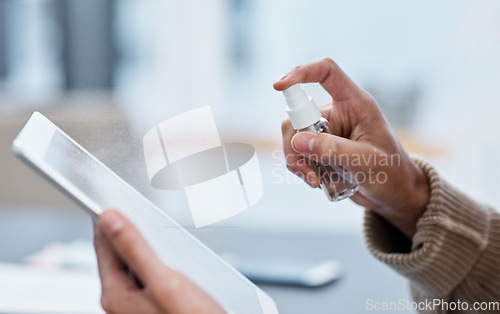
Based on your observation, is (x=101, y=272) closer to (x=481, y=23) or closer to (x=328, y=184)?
(x=328, y=184)

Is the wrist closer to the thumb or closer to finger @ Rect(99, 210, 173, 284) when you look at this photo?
the thumb

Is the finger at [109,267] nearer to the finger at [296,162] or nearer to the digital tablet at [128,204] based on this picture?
the digital tablet at [128,204]

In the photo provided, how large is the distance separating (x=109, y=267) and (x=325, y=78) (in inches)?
11.1

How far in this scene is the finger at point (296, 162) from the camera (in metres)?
0.53

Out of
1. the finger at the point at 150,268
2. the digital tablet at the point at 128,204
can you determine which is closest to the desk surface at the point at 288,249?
the digital tablet at the point at 128,204

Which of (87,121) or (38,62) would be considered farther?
(38,62)

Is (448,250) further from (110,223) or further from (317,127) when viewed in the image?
(110,223)

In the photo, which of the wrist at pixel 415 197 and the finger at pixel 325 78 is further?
the wrist at pixel 415 197

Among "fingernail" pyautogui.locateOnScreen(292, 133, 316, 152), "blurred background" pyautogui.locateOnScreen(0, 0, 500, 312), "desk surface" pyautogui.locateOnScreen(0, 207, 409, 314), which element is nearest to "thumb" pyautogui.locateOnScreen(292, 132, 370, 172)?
"fingernail" pyautogui.locateOnScreen(292, 133, 316, 152)

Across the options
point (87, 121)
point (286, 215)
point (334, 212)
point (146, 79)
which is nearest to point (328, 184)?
point (87, 121)

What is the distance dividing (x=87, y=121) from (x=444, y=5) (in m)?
1.40

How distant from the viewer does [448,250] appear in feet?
2.05

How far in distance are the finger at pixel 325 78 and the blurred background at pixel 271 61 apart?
481 millimetres

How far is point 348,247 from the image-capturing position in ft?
3.53
